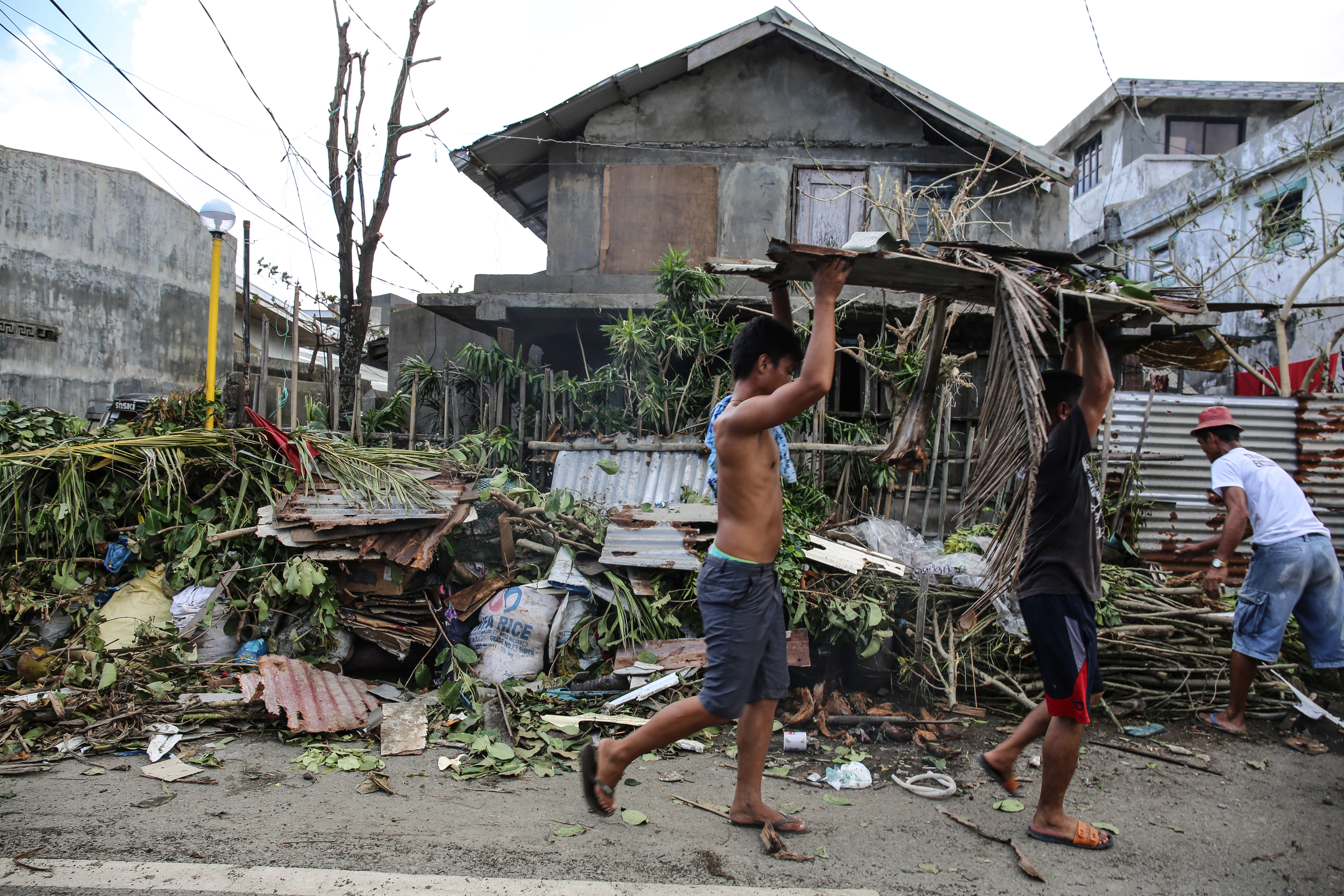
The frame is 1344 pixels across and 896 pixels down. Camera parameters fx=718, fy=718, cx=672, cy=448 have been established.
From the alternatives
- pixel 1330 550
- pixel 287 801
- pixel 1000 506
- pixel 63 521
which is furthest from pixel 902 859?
pixel 63 521

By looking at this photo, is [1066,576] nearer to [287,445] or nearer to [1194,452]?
[287,445]

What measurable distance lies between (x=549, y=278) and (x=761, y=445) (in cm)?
729

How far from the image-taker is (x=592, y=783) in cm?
278

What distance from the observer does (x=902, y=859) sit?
2639 millimetres

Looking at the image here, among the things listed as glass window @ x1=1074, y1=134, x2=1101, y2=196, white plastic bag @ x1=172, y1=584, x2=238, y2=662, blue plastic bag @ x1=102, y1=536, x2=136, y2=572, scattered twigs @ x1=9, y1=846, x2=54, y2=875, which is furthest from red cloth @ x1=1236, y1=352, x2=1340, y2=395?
blue plastic bag @ x1=102, y1=536, x2=136, y2=572

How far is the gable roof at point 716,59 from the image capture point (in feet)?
31.6

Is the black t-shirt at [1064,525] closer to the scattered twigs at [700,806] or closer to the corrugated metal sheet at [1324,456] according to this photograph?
the scattered twigs at [700,806]

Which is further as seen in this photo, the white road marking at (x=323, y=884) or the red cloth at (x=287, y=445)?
the red cloth at (x=287, y=445)

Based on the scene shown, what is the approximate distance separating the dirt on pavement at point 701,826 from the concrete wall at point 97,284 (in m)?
10.6

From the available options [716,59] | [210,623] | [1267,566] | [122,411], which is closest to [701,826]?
[210,623]

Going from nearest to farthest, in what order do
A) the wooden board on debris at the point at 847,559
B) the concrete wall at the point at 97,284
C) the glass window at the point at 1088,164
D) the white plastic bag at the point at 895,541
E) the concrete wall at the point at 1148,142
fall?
the wooden board on debris at the point at 847,559 → the white plastic bag at the point at 895,541 → the concrete wall at the point at 97,284 → the concrete wall at the point at 1148,142 → the glass window at the point at 1088,164

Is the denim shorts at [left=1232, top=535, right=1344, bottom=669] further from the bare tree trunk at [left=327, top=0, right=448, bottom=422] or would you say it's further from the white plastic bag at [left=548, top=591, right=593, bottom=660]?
the bare tree trunk at [left=327, top=0, right=448, bottom=422]

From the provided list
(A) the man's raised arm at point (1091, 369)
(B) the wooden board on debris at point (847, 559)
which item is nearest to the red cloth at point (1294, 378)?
(B) the wooden board on debris at point (847, 559)

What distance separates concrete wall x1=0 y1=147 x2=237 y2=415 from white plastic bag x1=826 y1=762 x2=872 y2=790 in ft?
39.0
